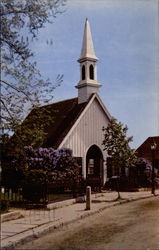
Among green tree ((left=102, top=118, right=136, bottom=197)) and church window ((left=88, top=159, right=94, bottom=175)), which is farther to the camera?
church window ((left=88, top=159, right=94, bottom=175))

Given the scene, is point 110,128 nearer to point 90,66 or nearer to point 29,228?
point 90,66

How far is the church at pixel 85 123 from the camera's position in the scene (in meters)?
21.8

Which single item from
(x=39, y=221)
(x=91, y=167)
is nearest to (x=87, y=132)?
(x=91, y=167)

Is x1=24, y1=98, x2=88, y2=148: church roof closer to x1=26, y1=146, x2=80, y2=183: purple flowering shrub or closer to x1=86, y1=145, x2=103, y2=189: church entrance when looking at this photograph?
x1=26, y1=146, x2=80, y2=183: purple flowering shrub

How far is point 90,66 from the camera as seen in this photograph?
2403cm

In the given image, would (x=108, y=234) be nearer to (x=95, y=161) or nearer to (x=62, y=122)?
(x=62, y=122)

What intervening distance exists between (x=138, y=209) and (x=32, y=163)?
5544 millimetres

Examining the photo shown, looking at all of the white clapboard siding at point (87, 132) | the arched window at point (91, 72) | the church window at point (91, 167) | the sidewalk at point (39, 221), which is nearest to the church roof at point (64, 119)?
the white clapboard siding at point (87, 132)

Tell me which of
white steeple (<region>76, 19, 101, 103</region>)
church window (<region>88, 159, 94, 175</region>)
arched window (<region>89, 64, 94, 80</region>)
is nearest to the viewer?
white steeple (<region>76, 19, 101, 103</region>)

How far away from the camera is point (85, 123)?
891 inches

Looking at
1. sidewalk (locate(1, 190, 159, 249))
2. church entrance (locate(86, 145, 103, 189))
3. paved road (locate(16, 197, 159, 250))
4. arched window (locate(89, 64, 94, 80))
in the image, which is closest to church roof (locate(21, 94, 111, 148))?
arched window (locate(89, 64, 94, 80))

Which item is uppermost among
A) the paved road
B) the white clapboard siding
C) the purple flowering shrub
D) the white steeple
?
the white steeple

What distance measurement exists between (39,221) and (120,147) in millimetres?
8022

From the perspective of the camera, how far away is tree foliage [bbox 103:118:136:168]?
17453 mm
